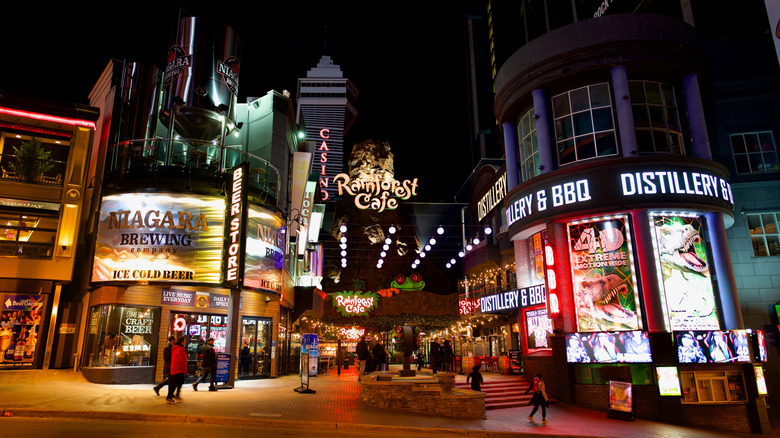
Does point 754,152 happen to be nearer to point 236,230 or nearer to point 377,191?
point 236,230

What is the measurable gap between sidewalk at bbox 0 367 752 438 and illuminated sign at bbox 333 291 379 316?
28782 millimetres

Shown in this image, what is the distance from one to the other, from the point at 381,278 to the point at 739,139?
123ft

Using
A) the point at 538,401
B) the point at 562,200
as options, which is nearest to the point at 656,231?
the point at 562,200

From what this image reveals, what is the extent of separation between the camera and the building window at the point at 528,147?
802 inches

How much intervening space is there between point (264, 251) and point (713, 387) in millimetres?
16870

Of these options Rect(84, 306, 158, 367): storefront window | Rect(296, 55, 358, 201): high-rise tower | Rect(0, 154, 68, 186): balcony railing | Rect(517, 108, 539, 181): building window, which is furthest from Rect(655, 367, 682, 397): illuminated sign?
Rect(296, 55, 358, 201): high-rise tower

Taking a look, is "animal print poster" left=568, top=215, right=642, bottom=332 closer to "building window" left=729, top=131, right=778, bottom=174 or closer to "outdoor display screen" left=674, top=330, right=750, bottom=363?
"outdoor display screen" left=674, top=330, right=750, bottom=363

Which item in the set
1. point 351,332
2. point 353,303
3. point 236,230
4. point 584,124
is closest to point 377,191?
point 353,303

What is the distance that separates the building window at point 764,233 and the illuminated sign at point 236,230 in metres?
19.3

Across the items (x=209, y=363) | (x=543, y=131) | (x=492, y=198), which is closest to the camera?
(x=209, y=363)

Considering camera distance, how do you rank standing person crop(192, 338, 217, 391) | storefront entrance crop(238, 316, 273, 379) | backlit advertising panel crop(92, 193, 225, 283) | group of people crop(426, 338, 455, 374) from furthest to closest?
1. group of people crop(426, 338, 455, 374)
2. storefront entrance crop(238, 316, 273, 379)
3. backlit advertising panel crop(92, 193, 225, 283)
4. standing person crop(192, 338, 217, 391)

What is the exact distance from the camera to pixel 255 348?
21.5 m

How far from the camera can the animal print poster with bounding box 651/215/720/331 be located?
1564cm

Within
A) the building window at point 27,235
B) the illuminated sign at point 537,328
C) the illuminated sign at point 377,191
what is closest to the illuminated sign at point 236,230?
the building window at point 27,235
